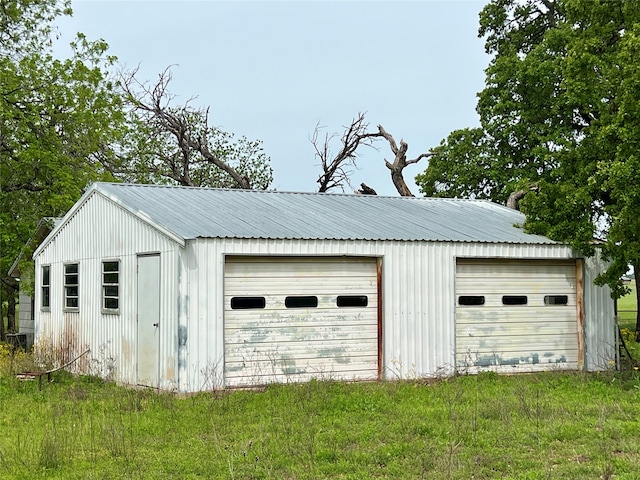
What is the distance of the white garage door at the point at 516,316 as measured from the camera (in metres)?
16.1

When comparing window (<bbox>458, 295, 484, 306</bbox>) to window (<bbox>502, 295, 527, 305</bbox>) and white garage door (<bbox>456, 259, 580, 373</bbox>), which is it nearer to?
white garage door (<bbox>456, 259, 580, 373</bbox>)

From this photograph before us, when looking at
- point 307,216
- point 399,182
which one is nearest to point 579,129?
point 399,182

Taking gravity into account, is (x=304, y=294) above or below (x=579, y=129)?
below

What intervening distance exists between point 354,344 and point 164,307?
11.4 ft

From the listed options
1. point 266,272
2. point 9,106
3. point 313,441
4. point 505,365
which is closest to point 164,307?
point 266,272

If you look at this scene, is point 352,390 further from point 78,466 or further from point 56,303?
point 56,303

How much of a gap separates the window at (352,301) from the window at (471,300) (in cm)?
198

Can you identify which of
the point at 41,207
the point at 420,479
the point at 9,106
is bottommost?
the point at 420,479

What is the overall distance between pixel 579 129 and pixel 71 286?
16092 millimetres

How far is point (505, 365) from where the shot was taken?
53.4ft

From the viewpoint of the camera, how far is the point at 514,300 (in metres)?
16.6

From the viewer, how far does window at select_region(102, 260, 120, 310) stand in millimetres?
15953

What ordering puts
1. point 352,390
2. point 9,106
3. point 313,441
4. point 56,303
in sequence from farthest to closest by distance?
point 9,106 < point 56,303 < point 352,390 < point 313,441

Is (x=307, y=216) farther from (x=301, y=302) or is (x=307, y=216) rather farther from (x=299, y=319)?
(x=299, y=319)
